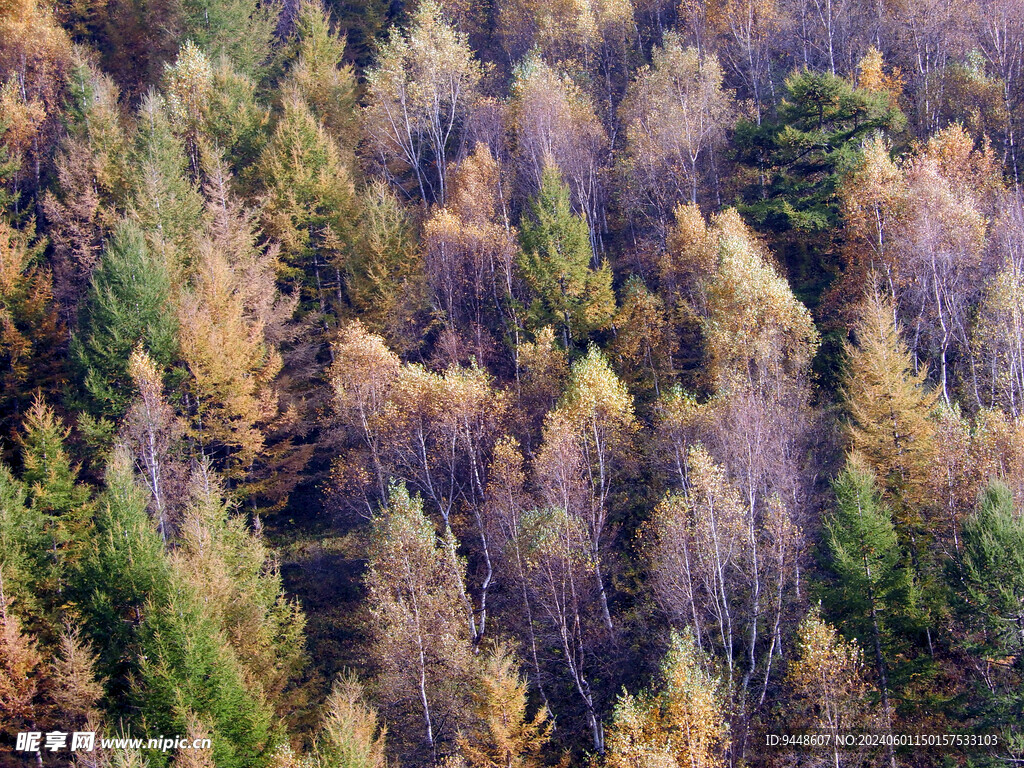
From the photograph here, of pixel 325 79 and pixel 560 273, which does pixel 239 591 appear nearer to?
pixel 560 273

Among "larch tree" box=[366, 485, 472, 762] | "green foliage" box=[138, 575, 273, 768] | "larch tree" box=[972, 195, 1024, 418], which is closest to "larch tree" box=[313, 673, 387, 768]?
"larch tree" box=[366, 485, 472, 762]

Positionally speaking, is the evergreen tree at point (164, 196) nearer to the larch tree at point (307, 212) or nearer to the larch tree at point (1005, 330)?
the larch tree at point (307, 212)

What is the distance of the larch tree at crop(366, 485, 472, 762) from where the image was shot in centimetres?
2916

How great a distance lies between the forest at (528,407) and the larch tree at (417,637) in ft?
0.53

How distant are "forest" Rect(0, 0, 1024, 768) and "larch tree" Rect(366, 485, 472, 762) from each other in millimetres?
160

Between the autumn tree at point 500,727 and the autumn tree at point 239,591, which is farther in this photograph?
the autumn tree at point 239,591

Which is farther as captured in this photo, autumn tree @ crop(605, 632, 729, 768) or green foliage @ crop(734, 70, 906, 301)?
green foliage @ crop(734, 70, 906, 301)

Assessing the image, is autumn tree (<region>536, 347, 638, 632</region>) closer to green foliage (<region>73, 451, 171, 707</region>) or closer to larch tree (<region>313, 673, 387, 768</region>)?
larch tree (<region>313, 673, 387, 768</region>)

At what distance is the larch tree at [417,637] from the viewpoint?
1148 inches

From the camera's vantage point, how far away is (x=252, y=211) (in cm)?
4253

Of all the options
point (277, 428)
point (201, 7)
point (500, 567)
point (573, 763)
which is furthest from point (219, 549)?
point (201, 7)

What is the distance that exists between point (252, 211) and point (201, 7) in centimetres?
2343

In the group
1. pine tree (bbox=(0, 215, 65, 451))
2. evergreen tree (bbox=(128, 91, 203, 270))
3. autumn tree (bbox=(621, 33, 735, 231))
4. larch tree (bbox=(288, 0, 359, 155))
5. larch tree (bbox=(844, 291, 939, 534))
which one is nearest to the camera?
larch tree (bbox=(844, 291, 939, 534))

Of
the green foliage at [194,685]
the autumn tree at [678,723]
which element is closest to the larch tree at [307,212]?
the green foliage at [194,685]
